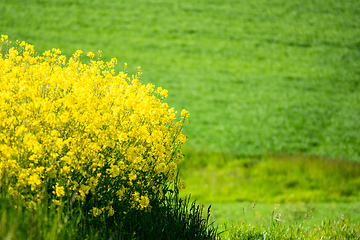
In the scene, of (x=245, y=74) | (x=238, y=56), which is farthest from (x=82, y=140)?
(x=238, y=56)

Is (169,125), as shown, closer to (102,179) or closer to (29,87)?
(102,179)

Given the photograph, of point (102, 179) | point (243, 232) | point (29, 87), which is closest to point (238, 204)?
point (243, 232)

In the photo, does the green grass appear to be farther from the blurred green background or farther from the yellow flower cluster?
the yellow flower cluster

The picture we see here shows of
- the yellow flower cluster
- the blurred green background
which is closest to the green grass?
the blurred green background

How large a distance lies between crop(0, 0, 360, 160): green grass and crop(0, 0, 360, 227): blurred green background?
61 mm

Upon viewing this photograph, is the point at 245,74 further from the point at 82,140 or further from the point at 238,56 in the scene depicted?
the point at 82,140

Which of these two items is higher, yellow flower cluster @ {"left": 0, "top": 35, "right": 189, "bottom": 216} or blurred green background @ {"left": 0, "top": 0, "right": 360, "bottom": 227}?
blurred green background @ {"left": 0, "top": 0, "right": 360, "bottom": 227}

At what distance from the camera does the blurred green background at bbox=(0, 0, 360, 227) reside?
43.8 feet

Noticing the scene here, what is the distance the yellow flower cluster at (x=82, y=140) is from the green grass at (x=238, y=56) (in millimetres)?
9481

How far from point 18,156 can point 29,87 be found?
94 cm

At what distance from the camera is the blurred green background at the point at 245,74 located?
13359 mm

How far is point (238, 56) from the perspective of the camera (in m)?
22.0

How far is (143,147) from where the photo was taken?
510cm

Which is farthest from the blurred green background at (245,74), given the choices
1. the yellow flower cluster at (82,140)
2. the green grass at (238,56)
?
the yellow flower cluster at (82,140)
